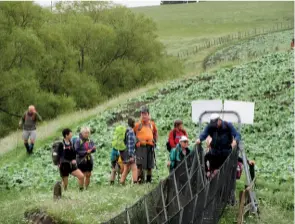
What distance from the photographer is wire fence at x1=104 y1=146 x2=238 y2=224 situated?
1009 centimetres

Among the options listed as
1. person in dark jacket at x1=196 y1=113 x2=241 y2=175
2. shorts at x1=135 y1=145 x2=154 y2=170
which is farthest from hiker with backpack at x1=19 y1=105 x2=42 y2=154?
person in dark jacket at x1=196 y1=113 x2=241 y2=175

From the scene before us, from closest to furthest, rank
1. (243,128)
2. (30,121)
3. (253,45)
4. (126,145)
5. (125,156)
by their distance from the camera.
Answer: (126,145), (125,156), (30,121), (243,128), (253,45)

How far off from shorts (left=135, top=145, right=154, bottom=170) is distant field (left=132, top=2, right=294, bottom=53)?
77.1 metres

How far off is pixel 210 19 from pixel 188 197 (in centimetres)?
11447

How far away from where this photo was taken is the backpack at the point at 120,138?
15.1 m

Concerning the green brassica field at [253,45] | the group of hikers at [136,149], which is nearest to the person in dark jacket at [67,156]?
the group of hikers at [136,149]

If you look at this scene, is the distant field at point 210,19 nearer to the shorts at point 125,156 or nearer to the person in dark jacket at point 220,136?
the shorts at point 125,156

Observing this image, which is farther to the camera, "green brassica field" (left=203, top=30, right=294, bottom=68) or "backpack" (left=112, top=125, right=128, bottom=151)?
"green brassica field" (left=203, top=30, right=294, bottom=68)

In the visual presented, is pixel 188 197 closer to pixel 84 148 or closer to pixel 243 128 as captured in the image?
pixel 84 148

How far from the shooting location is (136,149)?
1541 centimetres

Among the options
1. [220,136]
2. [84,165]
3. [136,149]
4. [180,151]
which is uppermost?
[220,136]

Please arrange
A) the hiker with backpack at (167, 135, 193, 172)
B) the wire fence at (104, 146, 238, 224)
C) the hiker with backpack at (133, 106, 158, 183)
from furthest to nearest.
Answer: the hiker with backpack at (133, 106, 158, 183)
the hiker with backpack at (167, 135, 193, 172)
the wire fence at (104, 146, 238, 224)

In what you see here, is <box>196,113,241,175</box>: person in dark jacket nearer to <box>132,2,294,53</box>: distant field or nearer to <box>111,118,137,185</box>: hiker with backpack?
<box>111,118,137,185</box>: hiker with backpack

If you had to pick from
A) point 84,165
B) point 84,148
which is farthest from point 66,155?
point 84,165
